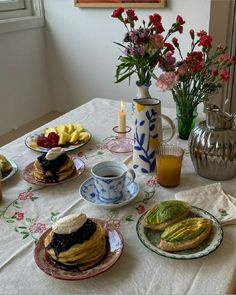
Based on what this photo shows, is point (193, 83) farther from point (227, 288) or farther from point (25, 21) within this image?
point (25, 21)

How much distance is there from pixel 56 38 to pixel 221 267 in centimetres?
260

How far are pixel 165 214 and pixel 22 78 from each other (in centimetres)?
229

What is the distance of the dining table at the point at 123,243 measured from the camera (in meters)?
0.64

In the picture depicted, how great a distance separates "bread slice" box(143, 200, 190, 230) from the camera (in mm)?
760

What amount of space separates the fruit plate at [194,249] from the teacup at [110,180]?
10 centimetres

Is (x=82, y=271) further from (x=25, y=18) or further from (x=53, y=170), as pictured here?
(x=25, y=18)

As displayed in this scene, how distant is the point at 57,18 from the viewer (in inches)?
113

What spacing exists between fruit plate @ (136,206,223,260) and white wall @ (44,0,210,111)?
1.89m

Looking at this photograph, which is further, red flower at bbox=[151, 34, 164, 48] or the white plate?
red flower at bbox=[151, 34, 164, 48]

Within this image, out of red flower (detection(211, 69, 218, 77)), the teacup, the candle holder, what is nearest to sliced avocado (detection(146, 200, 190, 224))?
the teacup

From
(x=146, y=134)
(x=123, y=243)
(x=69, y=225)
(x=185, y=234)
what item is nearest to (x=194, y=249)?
(x=185, y=234)

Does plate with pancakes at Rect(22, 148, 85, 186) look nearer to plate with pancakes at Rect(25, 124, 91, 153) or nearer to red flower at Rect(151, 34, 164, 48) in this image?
plate with pancakes at Rect(25, 124, 91, 153)

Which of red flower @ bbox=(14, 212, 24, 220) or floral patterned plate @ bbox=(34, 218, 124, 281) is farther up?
floral patterned plate @ bbox=(34, 218, 124, 281)

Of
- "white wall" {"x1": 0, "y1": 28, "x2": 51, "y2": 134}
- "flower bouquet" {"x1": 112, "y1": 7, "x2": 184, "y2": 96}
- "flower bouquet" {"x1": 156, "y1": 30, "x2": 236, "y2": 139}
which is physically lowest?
"white wall" {"x1": 0, "y1": 28, "x2": 51, "y2": 134}
